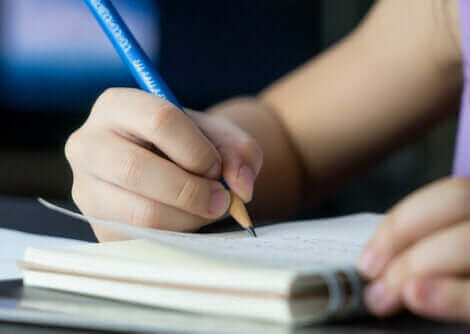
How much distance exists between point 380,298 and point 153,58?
182 centimetres

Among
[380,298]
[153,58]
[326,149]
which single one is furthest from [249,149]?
[153,58]

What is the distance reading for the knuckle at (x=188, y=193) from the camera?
17.2 inches

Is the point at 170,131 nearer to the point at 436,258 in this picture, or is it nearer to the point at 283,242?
the point at 283,242

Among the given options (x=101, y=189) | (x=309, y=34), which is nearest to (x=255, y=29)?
(x=309, y=34)

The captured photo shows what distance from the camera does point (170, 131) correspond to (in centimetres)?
43

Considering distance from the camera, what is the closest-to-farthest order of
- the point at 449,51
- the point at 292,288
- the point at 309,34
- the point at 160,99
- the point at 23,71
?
1. the point at 292,288
2. the point at 160,99
3. the point at 449,51
4. the point at 309,34
5. the point at 23,71

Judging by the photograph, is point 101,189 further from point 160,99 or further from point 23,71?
point 23,71

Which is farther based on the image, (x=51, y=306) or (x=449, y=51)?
(x=449, y=51)

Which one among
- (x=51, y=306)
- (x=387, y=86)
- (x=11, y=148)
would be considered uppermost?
(x=51, y=306)

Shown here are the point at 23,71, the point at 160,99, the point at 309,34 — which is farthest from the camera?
the point at 23,71

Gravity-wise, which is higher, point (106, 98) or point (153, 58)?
point (106, 98)

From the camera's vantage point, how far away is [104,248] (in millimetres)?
366

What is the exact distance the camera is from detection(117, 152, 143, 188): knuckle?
441mm

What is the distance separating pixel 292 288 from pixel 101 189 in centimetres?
23
